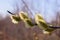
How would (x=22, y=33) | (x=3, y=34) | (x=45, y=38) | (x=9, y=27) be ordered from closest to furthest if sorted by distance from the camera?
(x=45, y=38)
(x=22, y=33)
(x=3, y=34)
(x=9, y=27)

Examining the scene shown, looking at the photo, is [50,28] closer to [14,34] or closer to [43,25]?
[43,25]

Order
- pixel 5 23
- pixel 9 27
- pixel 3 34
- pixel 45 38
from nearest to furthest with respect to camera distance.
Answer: pixel 45 38
pixel 3 34
pixel 9 27
pixel 5 23

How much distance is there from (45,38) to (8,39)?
1.40 m

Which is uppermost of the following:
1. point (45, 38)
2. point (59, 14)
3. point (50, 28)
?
point (50, 28)

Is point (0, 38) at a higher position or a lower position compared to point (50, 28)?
lower

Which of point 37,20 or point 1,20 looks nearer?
point 37,20

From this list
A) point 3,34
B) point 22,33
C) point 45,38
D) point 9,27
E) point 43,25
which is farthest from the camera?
point 9,27

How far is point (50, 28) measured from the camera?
358 millimetres

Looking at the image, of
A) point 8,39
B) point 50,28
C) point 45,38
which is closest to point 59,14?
point 45,38

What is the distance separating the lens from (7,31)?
3.49m

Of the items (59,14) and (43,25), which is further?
(59,14)

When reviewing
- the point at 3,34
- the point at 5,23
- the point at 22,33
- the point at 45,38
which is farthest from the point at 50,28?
the point at 5,23

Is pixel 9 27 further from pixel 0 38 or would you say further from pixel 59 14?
pixel 59 14

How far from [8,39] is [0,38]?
13 centimetres
